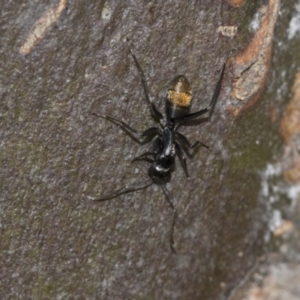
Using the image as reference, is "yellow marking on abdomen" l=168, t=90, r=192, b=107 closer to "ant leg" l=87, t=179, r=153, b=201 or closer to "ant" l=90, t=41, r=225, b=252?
"ant" l=90, t=41, r=225, b=252

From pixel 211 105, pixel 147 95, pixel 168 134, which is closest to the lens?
Answer: pixel 147 95

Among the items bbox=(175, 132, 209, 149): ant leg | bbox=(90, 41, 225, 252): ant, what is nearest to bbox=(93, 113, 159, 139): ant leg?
bbox=(90, 41, 225, 252): ant

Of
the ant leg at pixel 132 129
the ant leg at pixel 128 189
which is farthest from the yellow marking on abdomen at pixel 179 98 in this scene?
the ant leg at pixel 128 189

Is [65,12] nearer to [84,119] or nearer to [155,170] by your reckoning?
[84,119]

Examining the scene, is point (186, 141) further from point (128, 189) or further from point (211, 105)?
point (128, 189)

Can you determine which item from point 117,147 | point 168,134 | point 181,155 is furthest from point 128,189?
point 168,134

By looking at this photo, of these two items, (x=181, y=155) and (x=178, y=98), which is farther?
(x=181, y=155)
